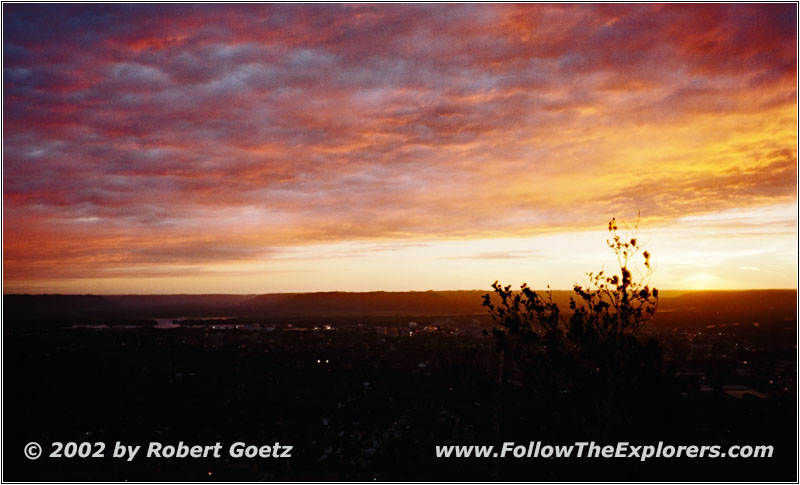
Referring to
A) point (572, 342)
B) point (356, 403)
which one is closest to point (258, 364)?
point (356, 403)

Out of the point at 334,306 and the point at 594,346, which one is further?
the point at 334,306

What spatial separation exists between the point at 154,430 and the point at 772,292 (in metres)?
117

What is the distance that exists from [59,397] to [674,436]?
23044mm

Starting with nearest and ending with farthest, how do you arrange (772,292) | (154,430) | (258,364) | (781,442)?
1. (781,442)
2. (154,430)
3. (258,364)
4. (772,292)

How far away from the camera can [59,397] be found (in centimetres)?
2162

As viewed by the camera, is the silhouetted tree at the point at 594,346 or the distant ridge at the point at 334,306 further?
the distant ridge at the point at 334,306

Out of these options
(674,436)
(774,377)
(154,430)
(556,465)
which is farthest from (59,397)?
(774,377)

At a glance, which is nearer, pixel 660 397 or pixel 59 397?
pixel 660 397

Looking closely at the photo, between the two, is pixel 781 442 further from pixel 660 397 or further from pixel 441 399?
pixel 441 399

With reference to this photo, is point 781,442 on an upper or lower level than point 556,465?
lower

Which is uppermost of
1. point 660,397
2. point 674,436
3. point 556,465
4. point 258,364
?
point 660,397

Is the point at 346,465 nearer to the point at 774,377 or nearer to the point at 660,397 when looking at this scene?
A: the point at 660,397

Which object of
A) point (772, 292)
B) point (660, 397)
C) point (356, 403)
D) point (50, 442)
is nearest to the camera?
point (660, 397)

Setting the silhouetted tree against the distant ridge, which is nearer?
the silhouetted tree
